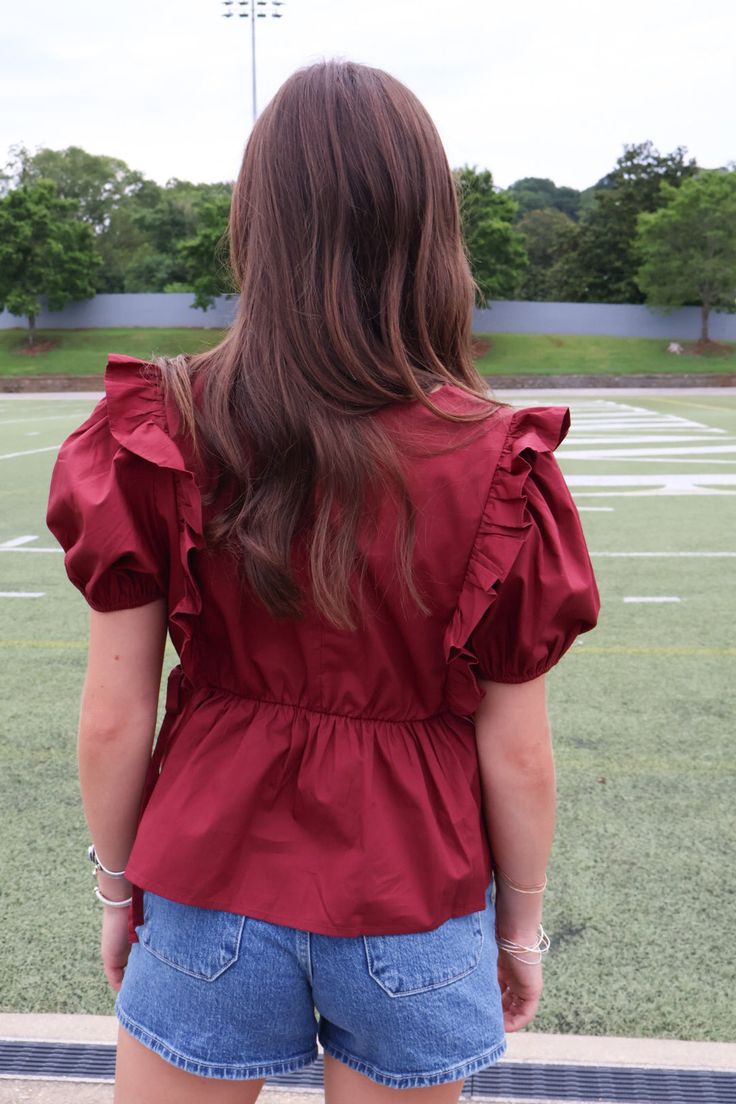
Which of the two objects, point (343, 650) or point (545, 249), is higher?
point (545, 249)

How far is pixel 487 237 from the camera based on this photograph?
4412cm

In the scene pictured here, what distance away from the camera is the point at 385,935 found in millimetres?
1224

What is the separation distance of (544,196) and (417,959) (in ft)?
316

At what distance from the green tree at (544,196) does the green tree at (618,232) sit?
2841cm

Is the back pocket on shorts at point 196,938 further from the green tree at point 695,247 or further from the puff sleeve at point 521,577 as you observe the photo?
the green tree at point 695,247

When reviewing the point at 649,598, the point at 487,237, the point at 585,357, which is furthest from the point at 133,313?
the point at 649,598

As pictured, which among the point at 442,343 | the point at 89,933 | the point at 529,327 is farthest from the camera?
the point at 529,327

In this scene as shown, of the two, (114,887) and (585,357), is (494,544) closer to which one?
Answer: (114,887)

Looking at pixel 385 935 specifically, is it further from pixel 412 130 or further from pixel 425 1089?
pixel 412 130

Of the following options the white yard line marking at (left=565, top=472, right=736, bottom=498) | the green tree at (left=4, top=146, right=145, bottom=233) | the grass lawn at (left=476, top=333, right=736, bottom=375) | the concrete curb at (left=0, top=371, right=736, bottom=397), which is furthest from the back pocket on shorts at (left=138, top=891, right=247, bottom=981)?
the green tree at (left=4, top=146, right=145, bottom=233)

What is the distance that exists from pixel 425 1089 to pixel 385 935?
8.6 inches

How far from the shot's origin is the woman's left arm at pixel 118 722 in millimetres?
1299

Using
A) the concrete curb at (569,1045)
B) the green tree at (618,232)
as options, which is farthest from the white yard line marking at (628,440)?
the green tree at (618,232)

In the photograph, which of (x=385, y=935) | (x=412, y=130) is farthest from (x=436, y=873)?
(x=412, y=130)
